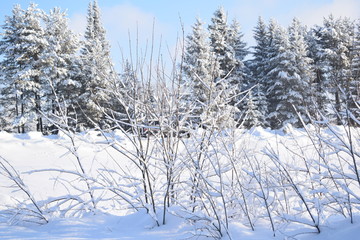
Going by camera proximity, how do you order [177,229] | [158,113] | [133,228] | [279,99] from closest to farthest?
[177,229], [133,228], [158,113], [279,99]

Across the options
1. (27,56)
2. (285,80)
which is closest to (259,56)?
(285,80)

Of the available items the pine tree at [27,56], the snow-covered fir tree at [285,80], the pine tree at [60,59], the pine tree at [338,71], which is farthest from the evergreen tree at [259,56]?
the pine tree at [27,56]

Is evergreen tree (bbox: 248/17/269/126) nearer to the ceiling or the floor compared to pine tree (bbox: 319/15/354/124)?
nearer to the ceiling

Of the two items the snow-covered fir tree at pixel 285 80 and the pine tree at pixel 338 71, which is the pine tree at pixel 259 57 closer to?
the snow-covered fir tree at pixel 285 80

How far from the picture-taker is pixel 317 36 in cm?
2564

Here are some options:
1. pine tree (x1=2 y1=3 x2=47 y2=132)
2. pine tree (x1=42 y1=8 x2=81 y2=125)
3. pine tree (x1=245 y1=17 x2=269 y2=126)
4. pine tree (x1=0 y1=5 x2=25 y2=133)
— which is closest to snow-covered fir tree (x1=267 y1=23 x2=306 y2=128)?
pine tree (x1=245 y1=17 x2=269 y2=126)

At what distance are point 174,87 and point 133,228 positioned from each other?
1.62m

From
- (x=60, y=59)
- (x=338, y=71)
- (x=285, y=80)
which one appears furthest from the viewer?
(x=285, y=80)

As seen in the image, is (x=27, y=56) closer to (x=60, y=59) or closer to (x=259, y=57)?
(x=60, y=59)

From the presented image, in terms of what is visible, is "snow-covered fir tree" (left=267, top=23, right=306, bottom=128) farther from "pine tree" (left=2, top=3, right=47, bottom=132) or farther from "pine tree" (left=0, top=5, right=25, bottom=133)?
"pine tree" (left=0, top=5, right=25, bottom=133)

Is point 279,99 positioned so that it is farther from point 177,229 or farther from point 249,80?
point 177,229

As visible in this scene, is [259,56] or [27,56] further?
[259,56]

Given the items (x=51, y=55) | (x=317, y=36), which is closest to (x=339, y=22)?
(x=317, y=36)

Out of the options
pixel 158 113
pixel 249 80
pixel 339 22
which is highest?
pixel 339 22
